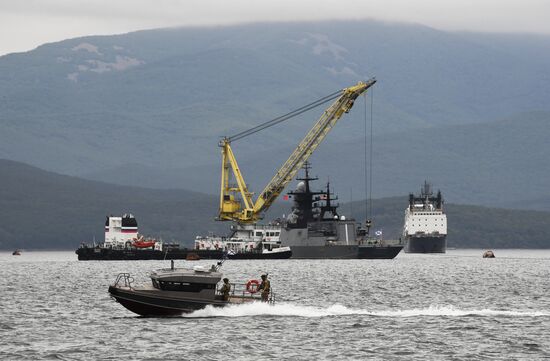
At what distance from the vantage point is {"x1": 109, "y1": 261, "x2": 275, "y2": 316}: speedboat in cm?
8512

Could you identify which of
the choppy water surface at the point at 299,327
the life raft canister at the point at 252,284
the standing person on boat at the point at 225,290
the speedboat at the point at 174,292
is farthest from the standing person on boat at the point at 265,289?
the speedboat at the point at 174,292

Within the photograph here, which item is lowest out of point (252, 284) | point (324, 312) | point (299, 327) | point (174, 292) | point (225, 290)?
point (299, 327)

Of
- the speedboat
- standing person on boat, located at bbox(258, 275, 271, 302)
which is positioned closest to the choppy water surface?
standing person on boat, located at bbox(258, 275, 271, 302)

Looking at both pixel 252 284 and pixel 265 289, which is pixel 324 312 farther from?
pixel 252 284

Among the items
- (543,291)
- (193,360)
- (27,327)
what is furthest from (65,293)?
(193,360)

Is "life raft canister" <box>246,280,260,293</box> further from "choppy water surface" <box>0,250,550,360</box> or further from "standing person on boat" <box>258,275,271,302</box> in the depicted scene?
"choppy water surface" <box>0,250,550,360</box>

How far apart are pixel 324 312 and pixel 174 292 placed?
12767mm

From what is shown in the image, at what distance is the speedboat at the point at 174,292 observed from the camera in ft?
279

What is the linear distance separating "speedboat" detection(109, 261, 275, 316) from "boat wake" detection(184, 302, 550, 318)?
79 cm

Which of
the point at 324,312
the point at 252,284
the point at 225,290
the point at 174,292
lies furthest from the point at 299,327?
the point at 324,312

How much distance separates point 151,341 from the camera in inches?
2982

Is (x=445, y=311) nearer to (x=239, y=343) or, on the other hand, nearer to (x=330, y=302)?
(x=330, y=302)

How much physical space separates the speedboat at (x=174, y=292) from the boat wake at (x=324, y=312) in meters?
0.79

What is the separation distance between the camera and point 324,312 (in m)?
93.7
